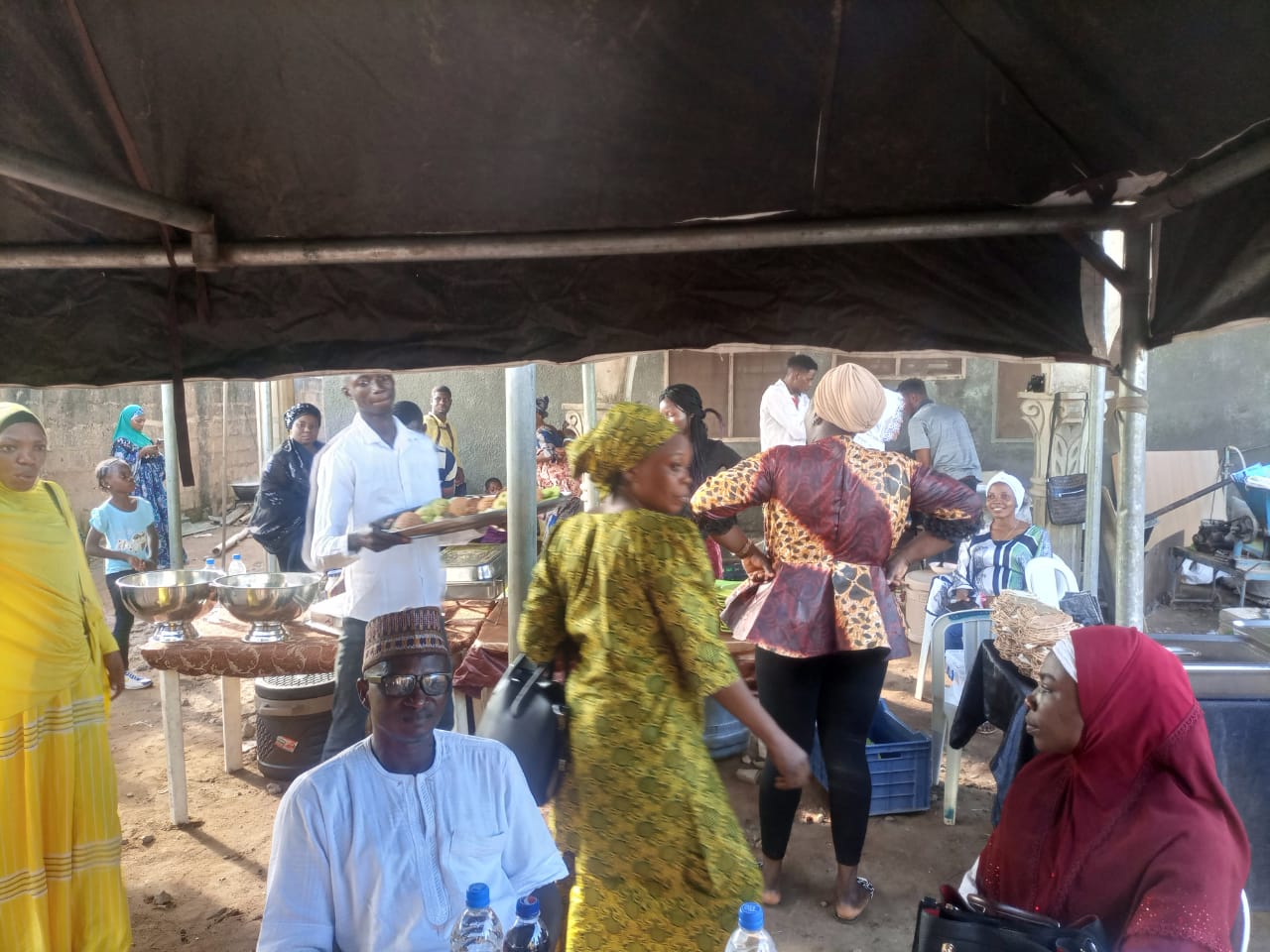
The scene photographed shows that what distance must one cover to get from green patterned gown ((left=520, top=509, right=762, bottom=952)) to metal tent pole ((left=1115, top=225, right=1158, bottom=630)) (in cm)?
123

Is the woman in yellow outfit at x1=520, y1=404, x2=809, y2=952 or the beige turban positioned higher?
the beige turban

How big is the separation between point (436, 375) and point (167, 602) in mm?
7874

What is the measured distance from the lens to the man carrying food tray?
3.68 meters

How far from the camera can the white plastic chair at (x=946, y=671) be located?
4195 mm

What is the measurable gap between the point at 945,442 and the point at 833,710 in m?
4.67

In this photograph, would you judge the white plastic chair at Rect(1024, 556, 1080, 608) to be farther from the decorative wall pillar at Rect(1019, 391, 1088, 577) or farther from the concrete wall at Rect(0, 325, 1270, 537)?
the concrete wall at Rect(0, 325, 1270, 537)

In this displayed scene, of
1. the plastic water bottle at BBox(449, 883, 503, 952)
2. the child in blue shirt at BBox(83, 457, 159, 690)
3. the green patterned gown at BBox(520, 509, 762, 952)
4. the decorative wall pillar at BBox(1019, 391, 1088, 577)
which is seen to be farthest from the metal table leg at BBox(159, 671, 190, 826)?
the decorative wall pillar at BBox(1019, 391, 1088, 577)

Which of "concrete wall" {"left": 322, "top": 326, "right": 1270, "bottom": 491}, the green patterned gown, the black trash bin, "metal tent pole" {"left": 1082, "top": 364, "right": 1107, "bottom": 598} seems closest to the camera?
the green patterned gown

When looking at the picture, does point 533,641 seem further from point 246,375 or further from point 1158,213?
point 1158,213

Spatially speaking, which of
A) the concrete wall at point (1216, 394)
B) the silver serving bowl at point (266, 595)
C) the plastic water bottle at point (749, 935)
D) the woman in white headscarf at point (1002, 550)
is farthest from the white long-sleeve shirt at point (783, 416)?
the concrete wall at point (1216, 394)

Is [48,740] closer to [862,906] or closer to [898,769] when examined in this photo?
[862,906]

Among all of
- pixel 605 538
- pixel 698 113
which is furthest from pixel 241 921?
pixel 698 113

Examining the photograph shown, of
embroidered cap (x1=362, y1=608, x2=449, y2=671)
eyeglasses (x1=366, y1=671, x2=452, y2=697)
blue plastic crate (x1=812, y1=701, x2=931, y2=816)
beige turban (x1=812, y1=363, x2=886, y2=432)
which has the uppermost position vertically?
beige turban (x1=812, y1=363, x2=886, y2=432)

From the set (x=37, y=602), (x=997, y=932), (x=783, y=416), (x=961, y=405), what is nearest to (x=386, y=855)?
(x=997, y=932)
